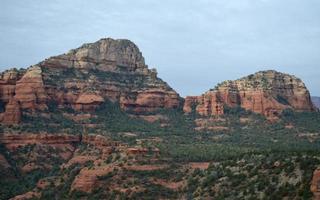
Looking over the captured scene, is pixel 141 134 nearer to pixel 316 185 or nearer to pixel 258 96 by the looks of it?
pixel 258 96

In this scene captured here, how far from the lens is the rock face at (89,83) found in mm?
116750

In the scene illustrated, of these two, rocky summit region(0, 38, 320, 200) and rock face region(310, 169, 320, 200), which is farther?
rocky summit region(0, 38, 320, 200)

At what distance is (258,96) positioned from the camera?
12850 cm

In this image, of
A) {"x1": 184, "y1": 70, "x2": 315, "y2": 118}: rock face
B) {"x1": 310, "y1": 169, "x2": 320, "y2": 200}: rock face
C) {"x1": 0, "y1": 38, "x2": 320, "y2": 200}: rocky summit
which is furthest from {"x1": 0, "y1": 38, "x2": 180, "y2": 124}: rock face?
{"x1": 310, "y1": 169, "x2": 320, "y2": 200}: rock face

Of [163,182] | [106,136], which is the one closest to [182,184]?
[163,182]

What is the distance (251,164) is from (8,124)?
52813 millimetres

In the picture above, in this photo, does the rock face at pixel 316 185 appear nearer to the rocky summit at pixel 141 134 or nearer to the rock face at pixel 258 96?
the rocky summit at pixel 141 134

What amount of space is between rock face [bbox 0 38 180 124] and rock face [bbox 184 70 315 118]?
8.08 metres

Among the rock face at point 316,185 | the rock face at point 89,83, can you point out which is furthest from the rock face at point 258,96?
the rock face at point 316,185

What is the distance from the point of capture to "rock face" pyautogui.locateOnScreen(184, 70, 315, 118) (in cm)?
12812

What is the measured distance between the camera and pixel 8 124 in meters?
109

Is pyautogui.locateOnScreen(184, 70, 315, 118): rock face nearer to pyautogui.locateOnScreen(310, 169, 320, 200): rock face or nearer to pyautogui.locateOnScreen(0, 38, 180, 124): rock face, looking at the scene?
pyautogui.locateOnScreen(0, 38, 180, 124): rock face

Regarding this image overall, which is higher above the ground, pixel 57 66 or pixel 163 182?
pixel 57 66

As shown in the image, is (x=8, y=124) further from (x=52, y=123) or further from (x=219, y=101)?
(x=219, y=101)
